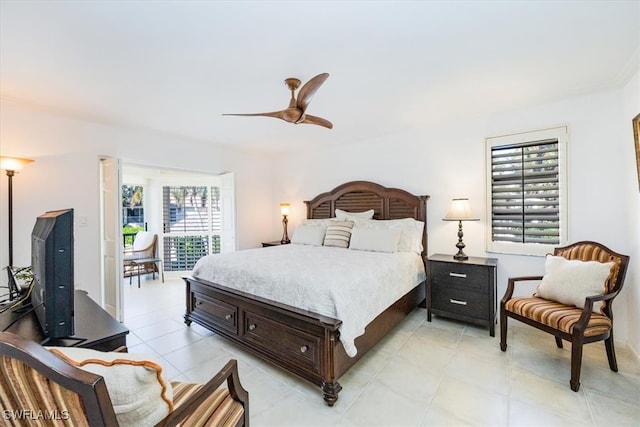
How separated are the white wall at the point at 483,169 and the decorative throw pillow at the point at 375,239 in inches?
27.6

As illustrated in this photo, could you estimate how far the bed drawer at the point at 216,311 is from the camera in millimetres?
2625

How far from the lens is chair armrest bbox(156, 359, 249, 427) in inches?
36.0

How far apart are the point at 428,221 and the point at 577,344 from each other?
201cm

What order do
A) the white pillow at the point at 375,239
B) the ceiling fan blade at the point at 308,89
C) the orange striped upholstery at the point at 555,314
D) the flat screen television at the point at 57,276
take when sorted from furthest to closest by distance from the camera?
the white pillow at the point at 375,239
the orange striped upholstery at the point at 555,314
the ceiling fan blade at the point at 308,89
the flat screen television at the point at 57,276

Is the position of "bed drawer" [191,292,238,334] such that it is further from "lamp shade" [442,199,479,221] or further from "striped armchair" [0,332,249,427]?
"lamp shade" [442,199,479,221]

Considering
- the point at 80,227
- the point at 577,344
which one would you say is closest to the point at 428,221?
the point at 577,344

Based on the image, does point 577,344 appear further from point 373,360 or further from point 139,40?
point 139,40

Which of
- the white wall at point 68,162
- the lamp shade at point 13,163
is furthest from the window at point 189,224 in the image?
the lamp shade at point 13,163

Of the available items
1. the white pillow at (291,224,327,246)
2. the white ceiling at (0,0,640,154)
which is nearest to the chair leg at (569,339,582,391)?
the white ceiling at (0,0,640,154)

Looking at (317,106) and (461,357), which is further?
(317,106)

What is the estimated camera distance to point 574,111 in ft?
9.39

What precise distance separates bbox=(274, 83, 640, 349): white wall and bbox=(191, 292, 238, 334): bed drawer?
2.67 metres

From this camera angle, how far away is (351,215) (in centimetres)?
429

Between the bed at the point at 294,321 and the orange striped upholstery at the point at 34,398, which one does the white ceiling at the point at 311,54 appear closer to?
the bed at the point at 294,321
